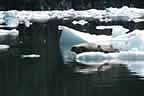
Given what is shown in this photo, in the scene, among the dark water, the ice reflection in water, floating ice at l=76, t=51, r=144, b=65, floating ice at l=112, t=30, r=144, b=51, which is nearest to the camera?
the dark water

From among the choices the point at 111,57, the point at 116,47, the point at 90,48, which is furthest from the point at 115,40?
the point at 111,57

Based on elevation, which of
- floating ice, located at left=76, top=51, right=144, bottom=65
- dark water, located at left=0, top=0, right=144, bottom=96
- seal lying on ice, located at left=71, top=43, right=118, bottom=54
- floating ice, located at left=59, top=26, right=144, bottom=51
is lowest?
dark water, located at left=0, top=0, right=144, bottom=96

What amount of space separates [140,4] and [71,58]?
188ft

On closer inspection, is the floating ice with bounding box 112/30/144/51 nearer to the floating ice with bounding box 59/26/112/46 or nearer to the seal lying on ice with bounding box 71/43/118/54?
the seal lying on ice with bounding box 71/43/118/54

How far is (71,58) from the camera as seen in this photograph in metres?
16.4

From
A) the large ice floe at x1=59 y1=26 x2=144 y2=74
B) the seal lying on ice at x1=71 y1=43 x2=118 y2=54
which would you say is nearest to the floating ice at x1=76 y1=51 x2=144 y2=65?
the large ice floe at x1=59 y1=26 x2=144 y2=74

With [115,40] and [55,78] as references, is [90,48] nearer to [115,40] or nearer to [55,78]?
[115,40]

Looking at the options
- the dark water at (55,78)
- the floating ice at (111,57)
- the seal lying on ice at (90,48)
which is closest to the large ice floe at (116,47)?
the floating ice at (111,57)

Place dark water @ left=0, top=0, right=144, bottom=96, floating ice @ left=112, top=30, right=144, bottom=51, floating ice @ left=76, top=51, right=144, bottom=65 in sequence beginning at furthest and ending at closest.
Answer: floating ice @ left=112, top=30, right=144, bottom=51
floating ice @ left=76, top=51, right=144, bottom=65
dark water @ left=0, top=0, right=144, bottom=96

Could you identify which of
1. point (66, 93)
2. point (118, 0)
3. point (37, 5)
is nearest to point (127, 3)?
point (118, 0)

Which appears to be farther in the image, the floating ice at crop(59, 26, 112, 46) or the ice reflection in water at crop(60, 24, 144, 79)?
the floating ice at crop(59, 26, 112, 46)

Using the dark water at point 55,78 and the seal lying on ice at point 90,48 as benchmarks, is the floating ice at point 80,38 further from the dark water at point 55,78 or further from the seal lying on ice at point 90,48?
the dark water at point 55,78

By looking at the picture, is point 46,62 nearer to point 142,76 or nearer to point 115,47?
point 115,47

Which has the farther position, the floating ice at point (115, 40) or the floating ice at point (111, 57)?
the floating ice at point (115, 40)
